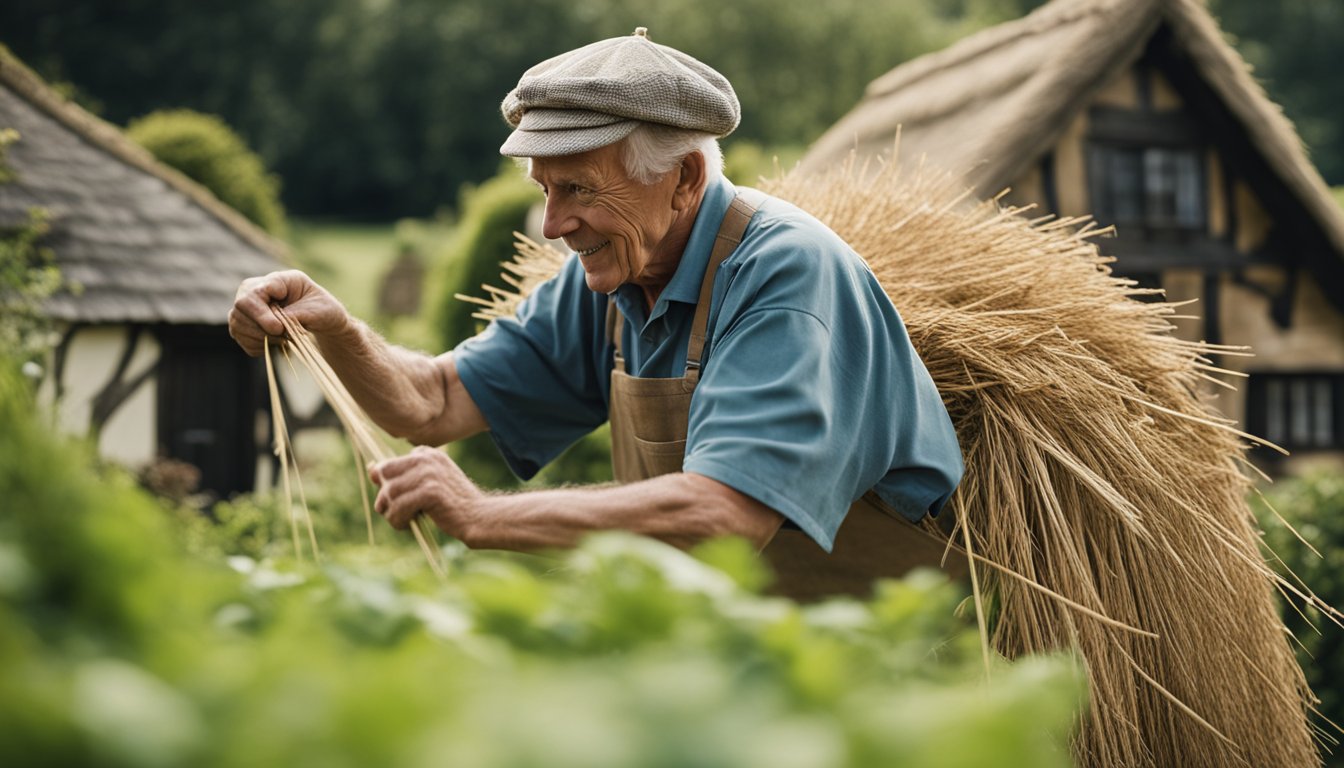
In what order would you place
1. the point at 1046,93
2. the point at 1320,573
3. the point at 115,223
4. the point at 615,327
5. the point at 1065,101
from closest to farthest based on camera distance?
the point at 615,327 < the point at 1320,573 < the point at 1046,93 < the point at 1065,101 < the point at 115,223

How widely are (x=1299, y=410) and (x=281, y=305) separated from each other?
8980 millimetres

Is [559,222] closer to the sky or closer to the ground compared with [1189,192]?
closer to the sky

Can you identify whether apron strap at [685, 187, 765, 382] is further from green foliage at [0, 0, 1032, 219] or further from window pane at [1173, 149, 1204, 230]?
green foliage at [0, 0, 1032, 219]

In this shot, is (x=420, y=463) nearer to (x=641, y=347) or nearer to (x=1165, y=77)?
(x=641, y=347)

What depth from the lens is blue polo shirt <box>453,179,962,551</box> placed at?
193 cm

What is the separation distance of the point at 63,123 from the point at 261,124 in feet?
83.2

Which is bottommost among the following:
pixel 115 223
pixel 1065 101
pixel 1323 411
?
pixel 1323 411

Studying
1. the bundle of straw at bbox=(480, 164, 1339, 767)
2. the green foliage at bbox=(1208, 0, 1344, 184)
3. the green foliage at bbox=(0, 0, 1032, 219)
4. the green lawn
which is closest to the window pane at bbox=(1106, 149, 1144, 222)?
the bundle of straw at bbox=(480, 164, 1339, 767)

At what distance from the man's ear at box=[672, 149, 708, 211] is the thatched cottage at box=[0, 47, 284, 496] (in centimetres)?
694

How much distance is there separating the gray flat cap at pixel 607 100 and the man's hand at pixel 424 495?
656mm

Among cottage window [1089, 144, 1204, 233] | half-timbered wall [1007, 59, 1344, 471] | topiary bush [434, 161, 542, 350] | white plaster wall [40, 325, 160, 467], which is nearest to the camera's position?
topiary bush [434, 161, 542, 350]

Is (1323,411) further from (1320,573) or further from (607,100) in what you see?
(607,100)

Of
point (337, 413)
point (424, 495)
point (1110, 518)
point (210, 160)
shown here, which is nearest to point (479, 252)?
point (337, 413)

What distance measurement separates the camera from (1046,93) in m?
7.15
